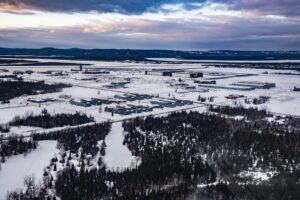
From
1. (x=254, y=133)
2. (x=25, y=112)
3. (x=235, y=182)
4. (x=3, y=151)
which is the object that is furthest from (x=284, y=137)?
(x=25, y=112)

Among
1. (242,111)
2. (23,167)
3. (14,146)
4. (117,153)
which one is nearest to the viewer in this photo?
(23,167)

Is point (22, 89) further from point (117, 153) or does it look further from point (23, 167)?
point (23, 167)

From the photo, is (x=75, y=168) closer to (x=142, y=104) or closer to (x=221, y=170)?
(x=221, y=170)

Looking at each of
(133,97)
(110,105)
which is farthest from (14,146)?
(133,97)

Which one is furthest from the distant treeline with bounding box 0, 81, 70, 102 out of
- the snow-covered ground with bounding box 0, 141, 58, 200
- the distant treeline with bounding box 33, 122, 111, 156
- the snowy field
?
the snow-covered ground with bounding box 0, 141, 58, 200

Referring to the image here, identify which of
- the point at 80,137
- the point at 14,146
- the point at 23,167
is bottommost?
the point at 23,167

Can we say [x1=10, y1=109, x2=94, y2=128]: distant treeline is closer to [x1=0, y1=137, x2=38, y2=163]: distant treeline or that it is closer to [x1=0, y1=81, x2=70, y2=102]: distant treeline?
[x1=0, y1=137, x2=38, y2=163]: distant treeline
